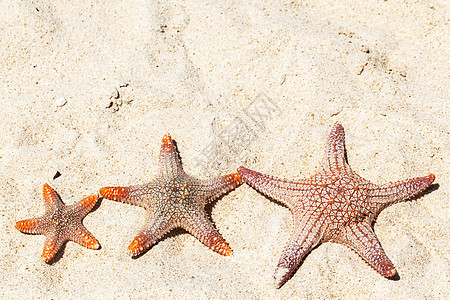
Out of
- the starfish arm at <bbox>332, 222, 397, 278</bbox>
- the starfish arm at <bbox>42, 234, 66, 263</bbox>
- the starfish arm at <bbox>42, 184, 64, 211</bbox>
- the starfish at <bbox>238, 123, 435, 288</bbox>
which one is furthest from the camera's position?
the starfish arm at <bbox>42, 184, 64, 211</bbox>

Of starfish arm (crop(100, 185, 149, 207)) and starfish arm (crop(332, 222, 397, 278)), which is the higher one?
starfish arm (crop(332, 222, 397, 278))

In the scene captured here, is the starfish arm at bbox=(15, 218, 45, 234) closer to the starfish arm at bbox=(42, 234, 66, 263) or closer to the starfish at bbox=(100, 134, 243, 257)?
the starfish arm at bbox=(42, 234, 66, 263)

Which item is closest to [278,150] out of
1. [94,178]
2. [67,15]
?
[94,178]

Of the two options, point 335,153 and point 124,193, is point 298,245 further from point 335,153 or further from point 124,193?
point 124,193

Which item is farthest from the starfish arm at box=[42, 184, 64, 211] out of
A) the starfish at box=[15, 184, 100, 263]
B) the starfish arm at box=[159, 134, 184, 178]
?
the starfish arm at box=[159, 134, 184, 178]

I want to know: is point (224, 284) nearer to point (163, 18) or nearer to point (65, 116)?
point (65, 116)
